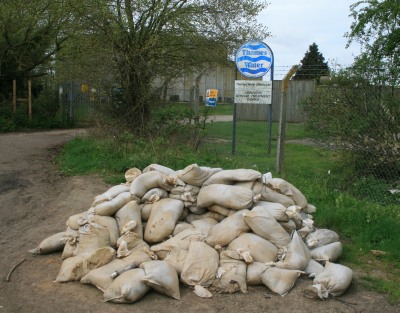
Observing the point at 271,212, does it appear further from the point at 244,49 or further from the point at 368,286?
the point at 244,49

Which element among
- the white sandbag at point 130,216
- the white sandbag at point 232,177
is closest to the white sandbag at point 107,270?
the white sandbag at point 130,216

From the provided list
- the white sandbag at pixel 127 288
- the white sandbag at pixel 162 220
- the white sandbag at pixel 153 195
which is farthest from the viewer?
the white sandbag at pixel 153 195

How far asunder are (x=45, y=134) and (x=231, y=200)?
49.9 feet

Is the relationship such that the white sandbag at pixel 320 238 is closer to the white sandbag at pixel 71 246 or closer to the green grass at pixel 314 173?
the green grass at pixel 314 173

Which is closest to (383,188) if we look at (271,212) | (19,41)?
(271,212)

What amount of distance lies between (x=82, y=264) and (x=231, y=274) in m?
1.38

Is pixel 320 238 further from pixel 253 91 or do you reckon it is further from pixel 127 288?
pixel 253 91

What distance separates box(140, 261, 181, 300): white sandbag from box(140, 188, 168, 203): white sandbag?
1240 mm

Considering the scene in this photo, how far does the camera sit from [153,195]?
574 cm

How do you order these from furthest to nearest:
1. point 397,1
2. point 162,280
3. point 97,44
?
point 397,1
point 97,44
point 162,280

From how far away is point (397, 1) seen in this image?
1520cm

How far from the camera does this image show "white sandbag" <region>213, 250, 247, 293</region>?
459cm

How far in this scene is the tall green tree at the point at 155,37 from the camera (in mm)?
12953

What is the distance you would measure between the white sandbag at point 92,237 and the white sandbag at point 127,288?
712mm
